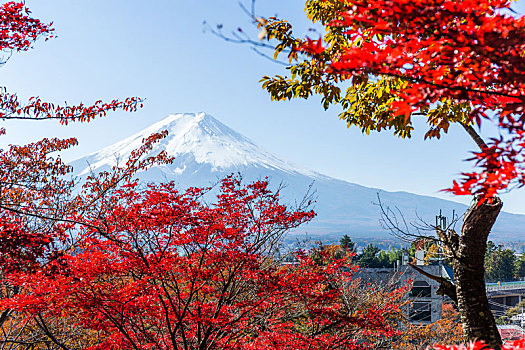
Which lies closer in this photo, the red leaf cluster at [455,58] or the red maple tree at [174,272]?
the red leaf cluster at [455,58]

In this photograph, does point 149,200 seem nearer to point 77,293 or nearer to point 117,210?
point 117,210

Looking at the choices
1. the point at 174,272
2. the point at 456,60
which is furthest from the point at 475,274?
the point at 174,272

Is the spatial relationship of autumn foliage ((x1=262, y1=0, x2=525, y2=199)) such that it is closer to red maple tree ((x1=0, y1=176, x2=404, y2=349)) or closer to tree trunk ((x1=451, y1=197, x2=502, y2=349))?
tree trunk ((x1=451, y1=197, x2=502, y2=349))

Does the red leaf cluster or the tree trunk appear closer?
the red leaf cluster

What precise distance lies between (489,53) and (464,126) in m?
3.15

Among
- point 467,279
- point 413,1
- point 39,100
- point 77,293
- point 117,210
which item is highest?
point 39,100

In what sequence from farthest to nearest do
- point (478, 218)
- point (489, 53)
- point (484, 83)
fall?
point (478, 218), point (484, 83), point (489, 53)

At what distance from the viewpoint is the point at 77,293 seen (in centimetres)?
523

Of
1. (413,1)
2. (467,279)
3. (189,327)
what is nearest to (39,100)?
(189,327)

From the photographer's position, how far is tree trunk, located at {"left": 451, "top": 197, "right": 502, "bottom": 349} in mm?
4137

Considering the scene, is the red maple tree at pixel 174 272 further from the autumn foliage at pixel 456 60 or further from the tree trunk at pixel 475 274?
the autumn foliage at pixel 456 60

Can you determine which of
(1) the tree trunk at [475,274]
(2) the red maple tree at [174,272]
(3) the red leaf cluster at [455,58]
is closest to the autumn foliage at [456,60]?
(3) the red leaf cluster at [455,58]

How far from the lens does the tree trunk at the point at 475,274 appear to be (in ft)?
13.6

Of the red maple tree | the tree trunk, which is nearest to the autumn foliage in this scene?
the tree trunk
